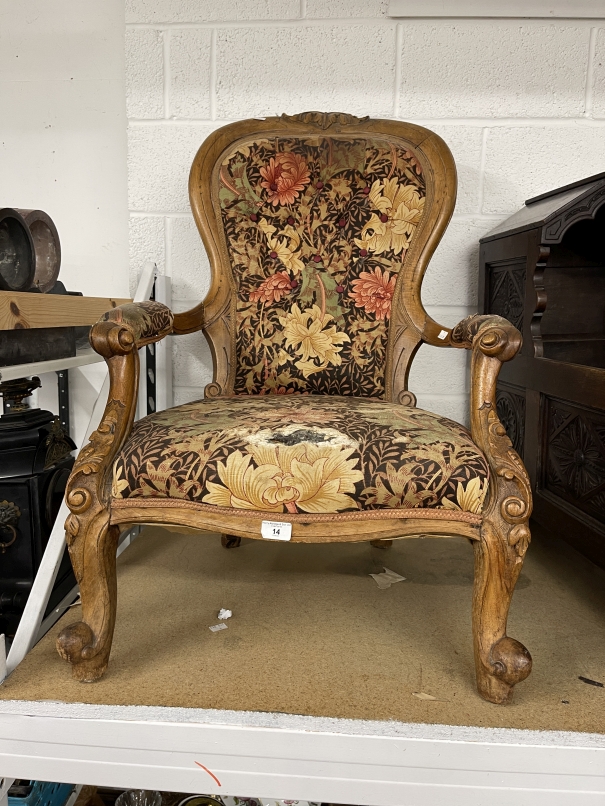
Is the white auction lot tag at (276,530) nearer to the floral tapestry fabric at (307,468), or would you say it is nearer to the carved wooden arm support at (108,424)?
the floral tapestry fabric at (307,468)

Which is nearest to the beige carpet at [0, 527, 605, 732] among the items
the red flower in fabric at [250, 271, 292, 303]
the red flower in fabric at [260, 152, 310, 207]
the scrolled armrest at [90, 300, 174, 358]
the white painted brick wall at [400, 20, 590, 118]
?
the scrolled armrest at [90, 300, 174, 358]

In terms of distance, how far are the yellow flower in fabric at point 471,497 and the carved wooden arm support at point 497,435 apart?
→ 0.02 metres

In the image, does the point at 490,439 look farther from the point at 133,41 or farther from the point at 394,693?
the point at 133,41

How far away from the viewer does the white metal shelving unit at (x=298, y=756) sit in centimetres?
88

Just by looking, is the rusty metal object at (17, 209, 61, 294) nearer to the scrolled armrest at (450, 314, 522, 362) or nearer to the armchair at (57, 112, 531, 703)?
the armchair at (57, 112, 531, 703)

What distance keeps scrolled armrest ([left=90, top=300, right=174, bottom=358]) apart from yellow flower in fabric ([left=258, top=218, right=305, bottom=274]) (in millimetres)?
435

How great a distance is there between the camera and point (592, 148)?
5.81 feet

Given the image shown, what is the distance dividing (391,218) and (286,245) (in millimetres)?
256

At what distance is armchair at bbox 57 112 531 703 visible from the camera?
3.08ft

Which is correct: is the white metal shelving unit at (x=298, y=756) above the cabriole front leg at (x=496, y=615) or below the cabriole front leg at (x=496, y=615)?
below

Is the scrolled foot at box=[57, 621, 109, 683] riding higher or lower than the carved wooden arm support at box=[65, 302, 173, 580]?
lower

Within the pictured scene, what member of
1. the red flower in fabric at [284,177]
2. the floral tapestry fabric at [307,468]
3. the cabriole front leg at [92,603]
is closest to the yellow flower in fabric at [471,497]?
the floral tapestry fabric at [307,468]

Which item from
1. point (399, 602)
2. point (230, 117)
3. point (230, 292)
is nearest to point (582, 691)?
point (399, 602)

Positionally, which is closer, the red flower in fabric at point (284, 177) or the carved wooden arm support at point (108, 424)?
the carved wooden arm support at point (108, 424)
